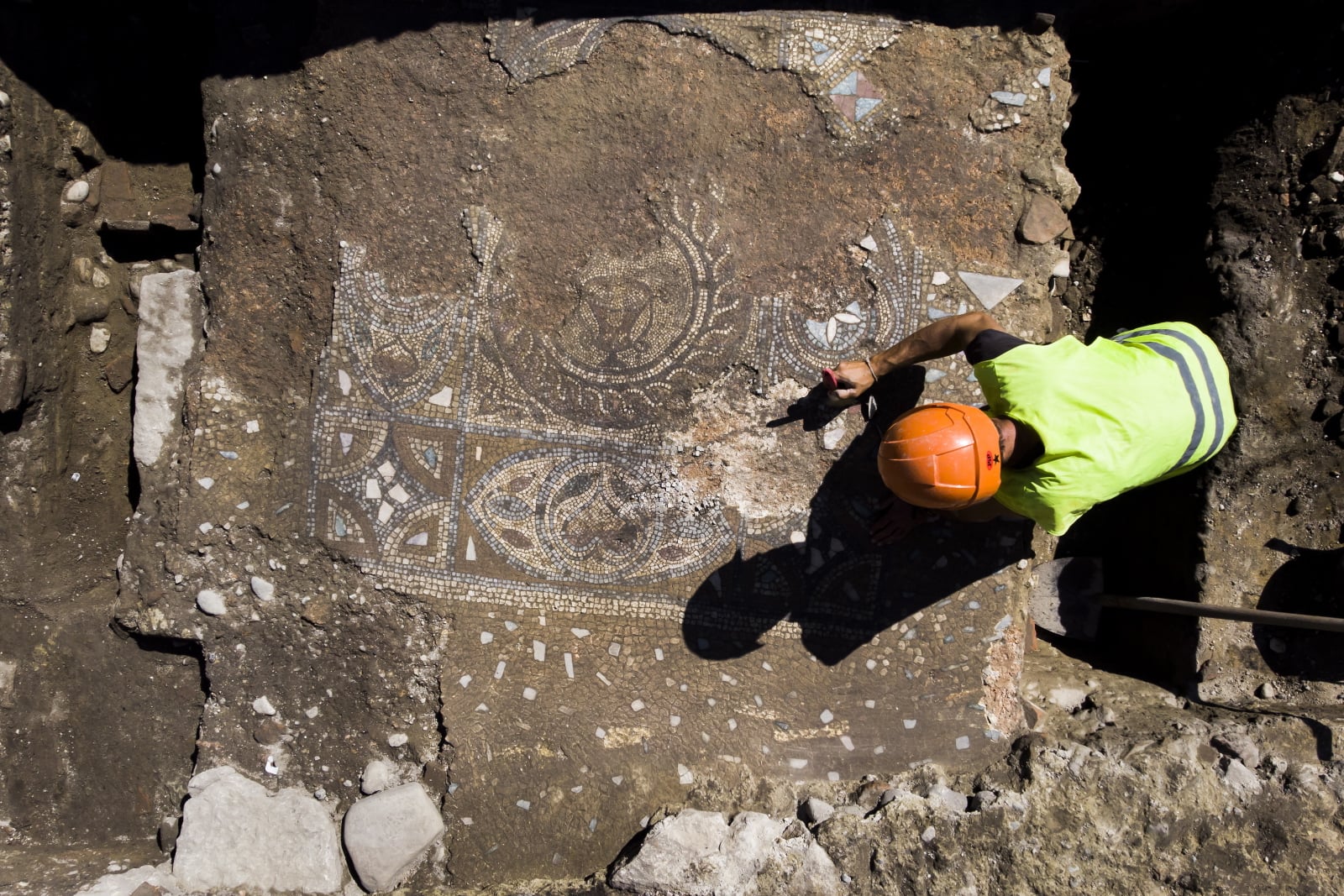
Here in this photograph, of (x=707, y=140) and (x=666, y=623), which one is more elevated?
(x=707, y=140)

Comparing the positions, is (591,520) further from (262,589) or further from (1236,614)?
(1236,614)

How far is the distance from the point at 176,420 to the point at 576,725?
179 centimetres

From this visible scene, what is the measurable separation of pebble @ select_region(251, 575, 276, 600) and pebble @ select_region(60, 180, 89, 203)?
1.59 meters

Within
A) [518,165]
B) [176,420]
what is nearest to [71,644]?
[176,420]

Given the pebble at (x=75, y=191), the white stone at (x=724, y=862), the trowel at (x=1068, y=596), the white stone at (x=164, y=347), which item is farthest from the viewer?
the trowel at (x=1068, y=596)

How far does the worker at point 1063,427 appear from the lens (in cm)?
216

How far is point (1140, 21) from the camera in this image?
3.08m

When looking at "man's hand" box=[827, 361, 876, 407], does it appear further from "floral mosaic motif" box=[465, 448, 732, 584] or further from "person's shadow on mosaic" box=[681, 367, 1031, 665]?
"floral mosaic motif" box=[465, 448, 732, 584]

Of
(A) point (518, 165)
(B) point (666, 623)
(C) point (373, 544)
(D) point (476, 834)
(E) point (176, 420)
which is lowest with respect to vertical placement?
(D) point (476, 834)

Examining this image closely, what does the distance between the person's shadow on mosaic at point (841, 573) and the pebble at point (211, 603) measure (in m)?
1.59

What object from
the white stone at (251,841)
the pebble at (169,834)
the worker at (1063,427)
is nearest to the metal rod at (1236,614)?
the worker at (1063,427)

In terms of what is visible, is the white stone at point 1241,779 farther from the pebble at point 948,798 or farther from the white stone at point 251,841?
the white stone at point 251,841

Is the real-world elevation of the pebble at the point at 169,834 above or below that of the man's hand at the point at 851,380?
below

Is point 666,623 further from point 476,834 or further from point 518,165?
point 518,165
